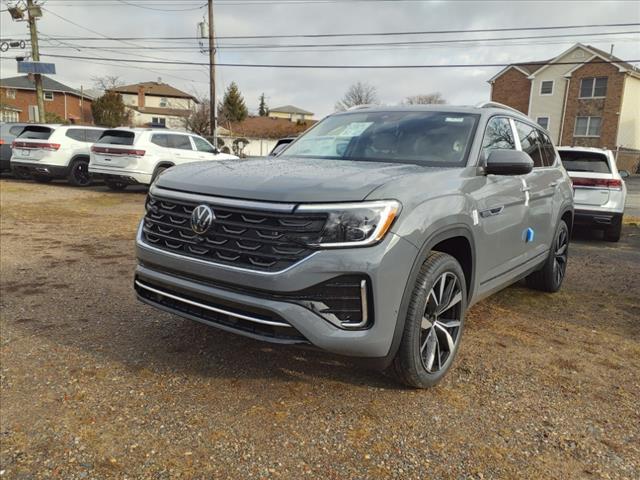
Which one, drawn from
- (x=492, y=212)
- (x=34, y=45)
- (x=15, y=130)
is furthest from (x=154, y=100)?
(x=492, y=212)

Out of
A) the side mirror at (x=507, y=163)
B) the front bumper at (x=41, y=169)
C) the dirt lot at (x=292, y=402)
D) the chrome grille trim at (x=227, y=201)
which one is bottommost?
the dirt lot at (x=292, y=402)

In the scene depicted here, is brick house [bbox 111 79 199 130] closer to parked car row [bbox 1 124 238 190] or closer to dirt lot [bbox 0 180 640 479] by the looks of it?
parked car row [bbox 1 124 238 190]

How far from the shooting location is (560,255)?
5.32 m

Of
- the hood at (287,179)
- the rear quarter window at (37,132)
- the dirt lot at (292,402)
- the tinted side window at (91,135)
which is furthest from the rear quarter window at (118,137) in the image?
the hood at (287,179)

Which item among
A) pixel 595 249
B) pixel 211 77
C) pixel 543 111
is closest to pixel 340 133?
pixel 595 249

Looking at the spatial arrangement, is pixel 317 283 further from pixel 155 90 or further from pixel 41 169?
pixel 155 90

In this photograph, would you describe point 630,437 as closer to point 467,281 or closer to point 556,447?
point 556,447

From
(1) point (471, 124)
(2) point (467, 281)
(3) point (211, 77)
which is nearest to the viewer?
(2) point (467, 281)

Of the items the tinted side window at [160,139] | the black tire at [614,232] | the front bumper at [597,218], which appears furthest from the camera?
the tinted side window at [160,139]

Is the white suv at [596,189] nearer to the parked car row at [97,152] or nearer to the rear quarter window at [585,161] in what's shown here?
the rear quarter window at [585,161]

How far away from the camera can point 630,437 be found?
2639 millimetres

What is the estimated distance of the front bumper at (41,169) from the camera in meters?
13.7

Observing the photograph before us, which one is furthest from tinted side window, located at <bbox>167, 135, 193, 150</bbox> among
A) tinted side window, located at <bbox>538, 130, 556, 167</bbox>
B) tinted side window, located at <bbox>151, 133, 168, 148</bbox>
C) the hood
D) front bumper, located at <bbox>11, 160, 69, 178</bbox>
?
the hood

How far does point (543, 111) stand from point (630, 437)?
41.3 m
